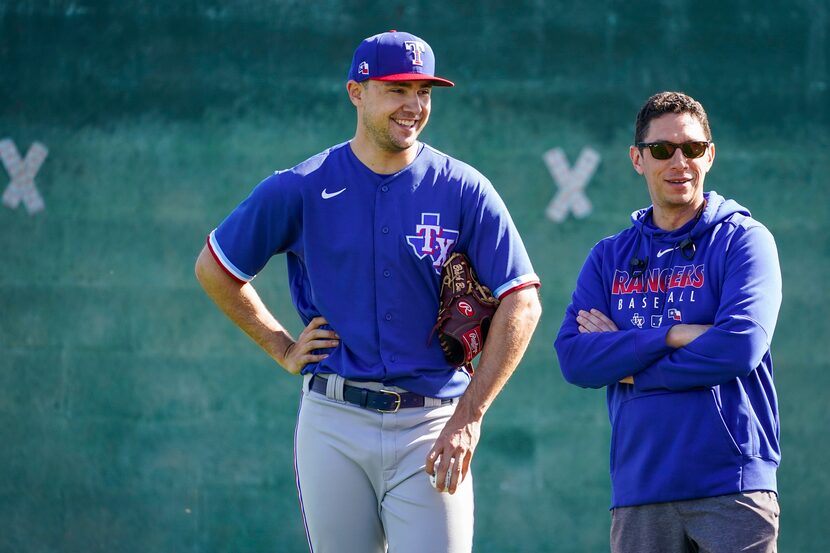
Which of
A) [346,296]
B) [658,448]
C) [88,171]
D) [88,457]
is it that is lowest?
[88,457]

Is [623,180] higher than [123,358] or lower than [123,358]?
higher

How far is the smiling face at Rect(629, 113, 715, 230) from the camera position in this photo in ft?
12.4

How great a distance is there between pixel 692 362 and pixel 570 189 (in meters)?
3.38

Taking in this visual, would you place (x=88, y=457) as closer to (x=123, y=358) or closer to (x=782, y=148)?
(x=123, y=358)

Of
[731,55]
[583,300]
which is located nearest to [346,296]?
[583,300]

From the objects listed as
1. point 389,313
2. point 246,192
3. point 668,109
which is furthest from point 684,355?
point 246,192

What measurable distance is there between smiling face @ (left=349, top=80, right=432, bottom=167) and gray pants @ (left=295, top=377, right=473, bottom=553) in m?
0.83

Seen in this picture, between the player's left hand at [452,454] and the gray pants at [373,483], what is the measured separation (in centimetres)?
12

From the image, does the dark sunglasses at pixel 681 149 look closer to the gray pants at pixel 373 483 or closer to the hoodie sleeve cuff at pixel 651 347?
the hoodie sleeve cuff at pixel 651 347

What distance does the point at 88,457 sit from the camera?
6945 mm

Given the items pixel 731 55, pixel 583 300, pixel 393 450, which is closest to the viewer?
pixel 393 450

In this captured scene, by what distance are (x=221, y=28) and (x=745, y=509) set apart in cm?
470

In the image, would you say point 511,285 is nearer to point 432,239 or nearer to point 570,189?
point 432,239

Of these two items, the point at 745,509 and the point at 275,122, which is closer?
the point at 745,509
